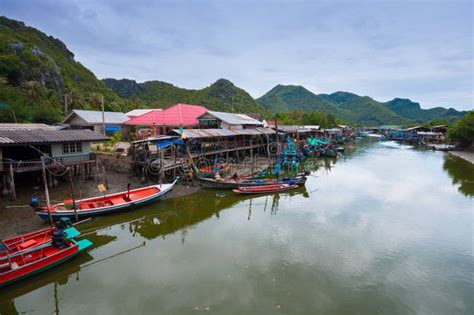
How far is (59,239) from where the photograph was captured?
33.8ft

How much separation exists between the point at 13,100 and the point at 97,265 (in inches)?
1465

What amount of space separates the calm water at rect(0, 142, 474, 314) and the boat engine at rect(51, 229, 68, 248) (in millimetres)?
1064

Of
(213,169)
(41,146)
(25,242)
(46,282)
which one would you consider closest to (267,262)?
(46,282)

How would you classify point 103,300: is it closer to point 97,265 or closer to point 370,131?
point 97,265

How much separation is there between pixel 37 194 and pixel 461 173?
43851mm

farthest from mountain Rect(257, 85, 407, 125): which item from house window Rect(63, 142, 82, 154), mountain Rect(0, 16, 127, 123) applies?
house window Rect(63, 142, 82, 154)

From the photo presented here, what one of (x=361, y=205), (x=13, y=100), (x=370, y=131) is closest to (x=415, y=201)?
(x=361, y=205)

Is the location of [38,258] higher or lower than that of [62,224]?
lower

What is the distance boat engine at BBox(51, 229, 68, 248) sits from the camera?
33.6 ft

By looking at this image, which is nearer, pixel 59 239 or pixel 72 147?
pixel 59 239

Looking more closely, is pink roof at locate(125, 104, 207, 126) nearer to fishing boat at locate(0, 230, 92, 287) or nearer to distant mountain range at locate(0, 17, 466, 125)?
distant mountain range at locate(0, 17, 466, 125)

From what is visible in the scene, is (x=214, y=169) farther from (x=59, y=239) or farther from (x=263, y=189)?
(x=59, y=239)

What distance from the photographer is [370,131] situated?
112 metres

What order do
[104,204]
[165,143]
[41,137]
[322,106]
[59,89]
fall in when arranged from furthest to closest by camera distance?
1. [322,106]
2. [59,89]
3. [165,143]
4. [41,137]
5. [104,204]
